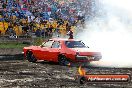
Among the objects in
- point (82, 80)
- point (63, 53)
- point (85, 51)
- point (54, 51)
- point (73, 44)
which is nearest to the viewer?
point (82, 80)

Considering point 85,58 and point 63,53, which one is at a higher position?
point 63,53

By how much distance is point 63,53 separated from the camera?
1894cm

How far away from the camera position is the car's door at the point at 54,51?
19.3 metres

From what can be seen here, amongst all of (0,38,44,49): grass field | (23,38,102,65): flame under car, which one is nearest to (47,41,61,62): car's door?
(23,38,102,65): flame under car

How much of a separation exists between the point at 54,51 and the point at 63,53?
2.24 ft

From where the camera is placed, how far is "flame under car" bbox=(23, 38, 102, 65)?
18453mm

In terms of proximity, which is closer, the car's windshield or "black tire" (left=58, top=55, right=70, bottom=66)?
"black tire" (left=58, top=55, right=70, bottom=66)

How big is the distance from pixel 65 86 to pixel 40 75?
301 cm

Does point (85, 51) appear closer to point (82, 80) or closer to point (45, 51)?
point (45, 51)

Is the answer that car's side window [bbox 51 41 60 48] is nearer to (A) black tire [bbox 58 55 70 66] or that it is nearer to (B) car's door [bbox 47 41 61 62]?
(B) car's door [bbox 47 41 61 62]

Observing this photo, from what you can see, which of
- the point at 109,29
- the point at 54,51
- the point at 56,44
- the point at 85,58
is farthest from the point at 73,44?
the point at 109,29

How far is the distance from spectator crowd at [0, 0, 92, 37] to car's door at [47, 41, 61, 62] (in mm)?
12095

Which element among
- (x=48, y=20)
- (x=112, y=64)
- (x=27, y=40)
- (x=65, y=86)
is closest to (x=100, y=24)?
(x=48, y=20)

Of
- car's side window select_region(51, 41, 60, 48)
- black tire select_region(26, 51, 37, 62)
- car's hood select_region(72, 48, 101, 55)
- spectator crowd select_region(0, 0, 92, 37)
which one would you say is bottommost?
black tire select_region(26, 51, 37, 62)
